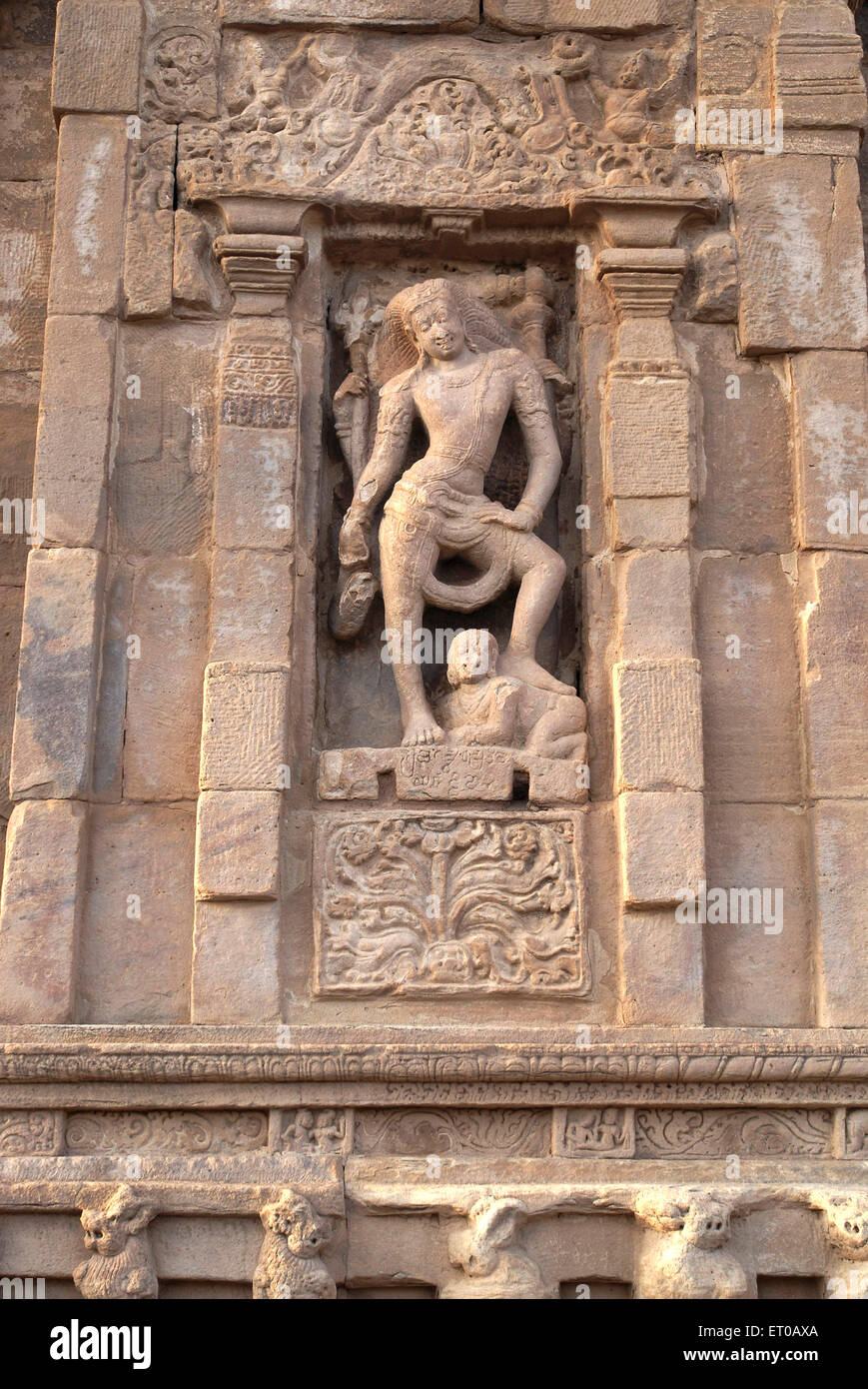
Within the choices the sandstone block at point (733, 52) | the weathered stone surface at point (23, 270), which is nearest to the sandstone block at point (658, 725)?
the sandstone block at point (733, 52)

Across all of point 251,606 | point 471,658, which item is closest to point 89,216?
point 251,606

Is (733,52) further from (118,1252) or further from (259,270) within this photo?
(118,1252)

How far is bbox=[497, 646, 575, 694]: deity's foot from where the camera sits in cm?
683

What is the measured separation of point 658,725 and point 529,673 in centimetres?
63

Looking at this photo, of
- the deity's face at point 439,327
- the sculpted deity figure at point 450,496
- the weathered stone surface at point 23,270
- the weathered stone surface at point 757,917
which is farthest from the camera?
the weathered stone surface at point 23,270

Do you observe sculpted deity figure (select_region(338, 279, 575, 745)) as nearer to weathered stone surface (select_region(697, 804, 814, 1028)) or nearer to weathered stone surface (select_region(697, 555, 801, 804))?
weathered stone surface (select_region(697, 555, 801, 804))

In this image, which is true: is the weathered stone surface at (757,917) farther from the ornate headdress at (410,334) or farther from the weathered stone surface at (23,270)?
the weathered stone surface at (23,270)

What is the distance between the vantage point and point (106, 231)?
7168 millimetres

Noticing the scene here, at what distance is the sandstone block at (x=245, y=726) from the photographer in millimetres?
6473

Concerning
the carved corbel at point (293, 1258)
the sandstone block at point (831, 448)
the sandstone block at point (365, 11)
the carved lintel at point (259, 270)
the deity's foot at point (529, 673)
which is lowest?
the carved corbel at point (293, 1258)

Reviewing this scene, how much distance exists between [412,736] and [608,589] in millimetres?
1074

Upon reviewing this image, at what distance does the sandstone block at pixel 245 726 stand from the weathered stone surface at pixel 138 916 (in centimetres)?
27

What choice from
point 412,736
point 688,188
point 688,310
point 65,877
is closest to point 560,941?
point 412,736

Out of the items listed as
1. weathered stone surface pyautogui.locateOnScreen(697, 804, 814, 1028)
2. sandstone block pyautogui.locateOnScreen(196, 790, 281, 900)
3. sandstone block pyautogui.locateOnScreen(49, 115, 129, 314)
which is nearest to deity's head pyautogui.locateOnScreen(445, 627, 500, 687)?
sandstone block pyautogui.locateOnScreen(196, 790, 281, 900)
